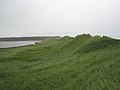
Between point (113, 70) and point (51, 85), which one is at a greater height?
point (113, 70)

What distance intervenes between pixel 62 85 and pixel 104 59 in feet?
26.2

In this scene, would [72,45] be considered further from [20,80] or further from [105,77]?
[105,77]

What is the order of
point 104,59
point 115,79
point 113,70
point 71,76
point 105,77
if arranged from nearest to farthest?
point 115,79, point 105,77, point 113,70, point 71,76, point 104,59

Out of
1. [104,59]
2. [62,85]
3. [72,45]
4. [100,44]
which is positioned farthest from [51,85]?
[72,45]

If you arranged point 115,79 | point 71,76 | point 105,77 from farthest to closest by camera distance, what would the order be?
point 71,76
point 105,77
point 115,79

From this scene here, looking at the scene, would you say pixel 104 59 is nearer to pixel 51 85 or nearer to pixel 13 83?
pixel 51 85

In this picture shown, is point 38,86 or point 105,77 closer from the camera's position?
point 105,77

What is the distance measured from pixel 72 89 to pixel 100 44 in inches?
912

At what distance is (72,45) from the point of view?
50531 mm

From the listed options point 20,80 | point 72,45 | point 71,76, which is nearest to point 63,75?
point 71,76

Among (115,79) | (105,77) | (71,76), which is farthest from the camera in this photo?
(71,76)

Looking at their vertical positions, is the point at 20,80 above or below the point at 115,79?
below

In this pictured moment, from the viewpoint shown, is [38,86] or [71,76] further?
[71,76]

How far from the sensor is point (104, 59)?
22891mm
